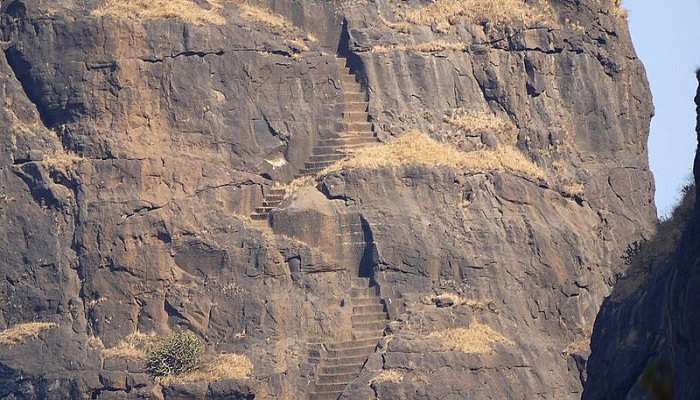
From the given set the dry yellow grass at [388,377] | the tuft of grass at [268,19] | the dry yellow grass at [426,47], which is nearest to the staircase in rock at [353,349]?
the dry yellow grass at [388,377]

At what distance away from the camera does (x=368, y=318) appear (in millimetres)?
52531

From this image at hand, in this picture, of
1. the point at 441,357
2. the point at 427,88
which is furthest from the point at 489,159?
the point at 441,357

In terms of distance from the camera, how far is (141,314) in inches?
2052

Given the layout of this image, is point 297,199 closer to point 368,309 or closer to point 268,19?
point 368,309

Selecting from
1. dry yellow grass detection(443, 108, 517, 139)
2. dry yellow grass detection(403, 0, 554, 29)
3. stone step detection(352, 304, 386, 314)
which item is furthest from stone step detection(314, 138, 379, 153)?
stone step detection(352, 304, 386, 314)

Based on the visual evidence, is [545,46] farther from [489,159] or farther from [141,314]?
[141,314]

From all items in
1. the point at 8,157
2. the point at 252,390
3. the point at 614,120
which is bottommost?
the point at 252,390

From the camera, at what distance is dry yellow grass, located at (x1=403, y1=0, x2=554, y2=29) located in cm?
5859

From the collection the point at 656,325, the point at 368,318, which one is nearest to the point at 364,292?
the point at 368,318

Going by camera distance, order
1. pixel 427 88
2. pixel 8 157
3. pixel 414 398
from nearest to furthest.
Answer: pixel 414 398, pixel 8 157, pixel 427 88

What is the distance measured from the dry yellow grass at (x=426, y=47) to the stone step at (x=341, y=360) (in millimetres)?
10363

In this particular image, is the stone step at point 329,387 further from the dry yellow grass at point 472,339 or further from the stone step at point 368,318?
the dry yellow grass at point 472,339

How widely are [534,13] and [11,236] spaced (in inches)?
680

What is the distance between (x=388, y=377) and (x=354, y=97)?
10257 mm
